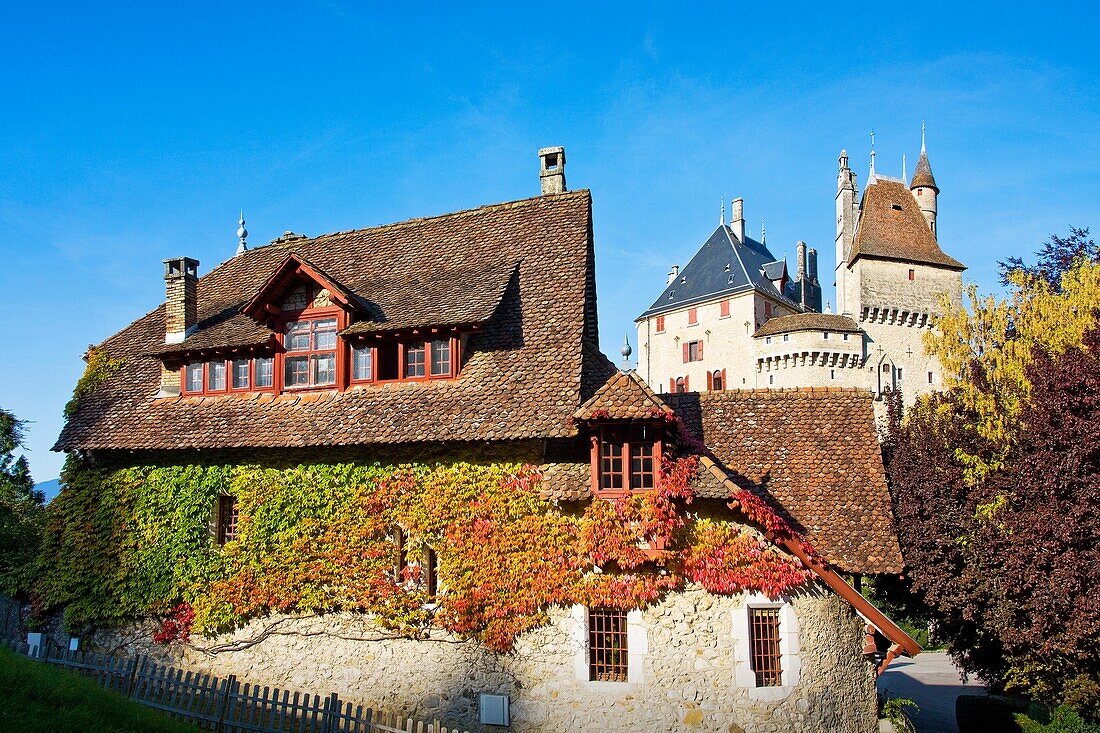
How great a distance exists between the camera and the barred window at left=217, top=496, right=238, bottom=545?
16.2m

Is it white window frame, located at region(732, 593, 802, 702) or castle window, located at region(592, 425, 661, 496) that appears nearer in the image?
white window frame, located at region(732, 593, 802, 702)

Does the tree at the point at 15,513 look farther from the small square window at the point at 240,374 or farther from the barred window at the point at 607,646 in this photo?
the barred window at the point at 607,646

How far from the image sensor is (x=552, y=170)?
19719 mm

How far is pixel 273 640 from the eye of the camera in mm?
15289

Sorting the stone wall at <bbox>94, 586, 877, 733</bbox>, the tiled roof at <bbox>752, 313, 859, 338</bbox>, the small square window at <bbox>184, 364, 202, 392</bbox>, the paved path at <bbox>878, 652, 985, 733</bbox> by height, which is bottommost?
the paved path at <bbox>878, 652, 985, 733</bbox>

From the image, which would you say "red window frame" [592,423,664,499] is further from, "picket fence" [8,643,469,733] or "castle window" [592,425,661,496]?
"picket fence" [8,643,469,733]

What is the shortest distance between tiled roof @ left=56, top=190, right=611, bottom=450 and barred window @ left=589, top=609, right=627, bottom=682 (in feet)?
9.94

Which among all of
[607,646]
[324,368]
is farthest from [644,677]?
[324,368]

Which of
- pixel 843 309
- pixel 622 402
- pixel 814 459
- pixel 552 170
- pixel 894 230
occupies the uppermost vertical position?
pixel 894 230

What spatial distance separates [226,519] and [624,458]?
800cm

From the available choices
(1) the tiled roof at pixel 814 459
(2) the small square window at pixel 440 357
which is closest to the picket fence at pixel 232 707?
(2) the small square window at pixel 440 357

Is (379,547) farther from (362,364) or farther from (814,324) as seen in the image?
(814,324)

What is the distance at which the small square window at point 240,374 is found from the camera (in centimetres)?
1744

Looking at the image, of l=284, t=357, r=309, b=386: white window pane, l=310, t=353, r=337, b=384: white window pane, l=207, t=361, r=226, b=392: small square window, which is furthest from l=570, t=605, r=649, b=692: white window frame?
l=207, t=361, r=226, b=392: small square window
